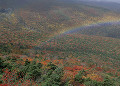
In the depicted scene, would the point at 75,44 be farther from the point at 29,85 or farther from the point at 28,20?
the point at 28,20

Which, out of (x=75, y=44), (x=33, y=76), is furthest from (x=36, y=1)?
(x=33, y=76)

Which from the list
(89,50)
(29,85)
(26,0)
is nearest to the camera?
(29,85)

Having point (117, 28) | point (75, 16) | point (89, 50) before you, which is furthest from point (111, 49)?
point (75, 16)

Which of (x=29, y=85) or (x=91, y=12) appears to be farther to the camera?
(x=91, y=12)

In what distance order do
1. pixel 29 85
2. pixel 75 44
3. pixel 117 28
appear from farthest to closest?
pixel 117 28 → pixel 75 44 → pixel 29 85

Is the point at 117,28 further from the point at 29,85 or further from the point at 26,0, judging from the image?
the point at 29,85

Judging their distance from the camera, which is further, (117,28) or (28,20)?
(117,28)

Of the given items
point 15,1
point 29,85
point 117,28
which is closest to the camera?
point 29,85

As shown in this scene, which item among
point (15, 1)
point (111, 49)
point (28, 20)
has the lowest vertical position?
point (111, 49)

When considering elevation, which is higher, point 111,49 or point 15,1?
point 15,1

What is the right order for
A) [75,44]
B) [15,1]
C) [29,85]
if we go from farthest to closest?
[15,1] → [75,44] → [29,85]
